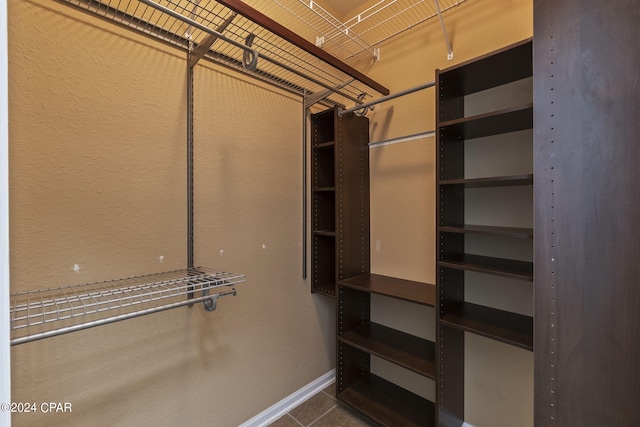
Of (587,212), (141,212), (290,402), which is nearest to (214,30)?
(141,212)

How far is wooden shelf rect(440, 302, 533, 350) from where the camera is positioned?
3.63ft

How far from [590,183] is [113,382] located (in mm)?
1798

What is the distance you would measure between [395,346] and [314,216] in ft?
3.22

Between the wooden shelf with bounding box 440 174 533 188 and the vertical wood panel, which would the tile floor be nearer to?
the vertical wood panel

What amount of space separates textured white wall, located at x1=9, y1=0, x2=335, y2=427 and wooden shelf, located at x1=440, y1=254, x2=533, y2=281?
3.26 ft

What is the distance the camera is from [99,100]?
1022 millimetres

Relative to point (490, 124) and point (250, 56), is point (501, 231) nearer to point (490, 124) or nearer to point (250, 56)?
point (490, 124)

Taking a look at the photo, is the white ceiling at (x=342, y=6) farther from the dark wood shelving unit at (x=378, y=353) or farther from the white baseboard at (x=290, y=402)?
the white baseboard at (x=290, y=402)

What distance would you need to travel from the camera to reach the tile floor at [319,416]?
1.59 metres

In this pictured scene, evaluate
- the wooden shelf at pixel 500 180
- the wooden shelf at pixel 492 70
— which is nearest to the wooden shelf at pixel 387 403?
the wooden shelf at pixel 500 180

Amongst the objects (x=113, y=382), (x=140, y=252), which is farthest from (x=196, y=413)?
(x=140, y=252)

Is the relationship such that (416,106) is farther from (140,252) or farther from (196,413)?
(196,413)

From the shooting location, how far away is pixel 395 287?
1.61 metres

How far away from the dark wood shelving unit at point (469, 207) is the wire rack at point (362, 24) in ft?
1.87
